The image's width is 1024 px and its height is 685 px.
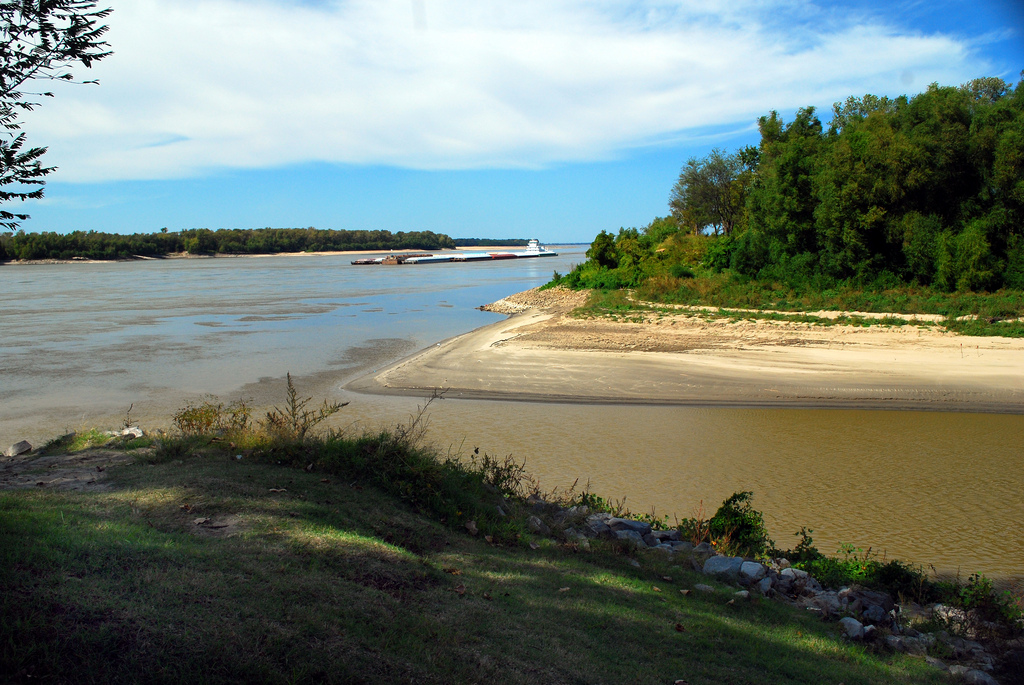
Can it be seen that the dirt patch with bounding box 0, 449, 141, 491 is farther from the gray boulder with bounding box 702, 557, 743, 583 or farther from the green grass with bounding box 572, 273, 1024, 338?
the green grass with bounding box 572, 273, 1024, 338

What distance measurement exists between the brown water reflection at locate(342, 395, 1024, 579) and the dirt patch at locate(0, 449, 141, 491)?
5.55 metres

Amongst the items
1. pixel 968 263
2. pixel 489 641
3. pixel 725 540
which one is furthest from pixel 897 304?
pixel 489 641

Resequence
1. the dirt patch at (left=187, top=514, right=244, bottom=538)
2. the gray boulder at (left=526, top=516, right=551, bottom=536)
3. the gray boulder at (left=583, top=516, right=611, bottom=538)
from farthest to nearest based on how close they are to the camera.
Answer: the gray boulder at (left=583, top=516, right=611, bottom=538), the gray boulder at (left=526, top=516, right=551, bottom=536), the dirt patch at (left=187, top=514, right=244, bottom=538)

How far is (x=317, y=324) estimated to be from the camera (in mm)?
32969

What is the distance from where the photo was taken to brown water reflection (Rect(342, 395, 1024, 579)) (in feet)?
26.8

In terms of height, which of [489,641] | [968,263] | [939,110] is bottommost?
[489,641]

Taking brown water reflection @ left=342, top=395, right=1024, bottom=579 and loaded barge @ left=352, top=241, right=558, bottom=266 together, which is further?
loaded barge @ left=352, top=241, right=558, bottom=266

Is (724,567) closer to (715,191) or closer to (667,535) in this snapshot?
(667,535)

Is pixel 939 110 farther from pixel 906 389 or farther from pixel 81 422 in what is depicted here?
pixel 81 422

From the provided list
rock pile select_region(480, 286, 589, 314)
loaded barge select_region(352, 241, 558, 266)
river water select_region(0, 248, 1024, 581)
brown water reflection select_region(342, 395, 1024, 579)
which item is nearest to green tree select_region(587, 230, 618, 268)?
rock pile select_region(480, 286, 589, 314)

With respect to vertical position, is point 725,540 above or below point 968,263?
below

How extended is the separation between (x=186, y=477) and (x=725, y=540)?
17.1 ft

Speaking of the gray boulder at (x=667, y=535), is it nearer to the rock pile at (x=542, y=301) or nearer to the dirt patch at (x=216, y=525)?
the dirt patch at (x=216, y=525)

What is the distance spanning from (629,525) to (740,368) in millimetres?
12155
